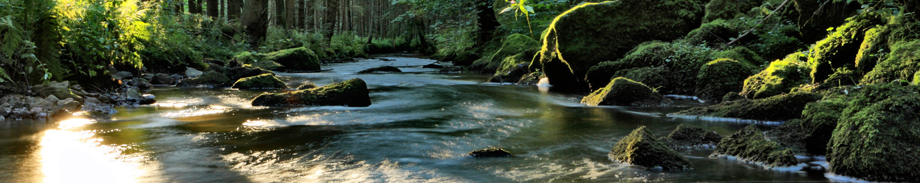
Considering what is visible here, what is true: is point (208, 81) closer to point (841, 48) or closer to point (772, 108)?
point (772, 108)

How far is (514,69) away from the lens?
14555 mm

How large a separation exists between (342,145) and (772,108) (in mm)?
4723

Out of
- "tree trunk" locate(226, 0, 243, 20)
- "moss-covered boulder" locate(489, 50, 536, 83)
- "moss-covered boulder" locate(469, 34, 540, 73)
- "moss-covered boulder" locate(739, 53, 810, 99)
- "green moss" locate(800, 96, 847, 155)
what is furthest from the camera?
"tree trunk" locate(226, 0, 243, 20)

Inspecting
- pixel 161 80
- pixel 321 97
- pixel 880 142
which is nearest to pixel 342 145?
pixel 321 97

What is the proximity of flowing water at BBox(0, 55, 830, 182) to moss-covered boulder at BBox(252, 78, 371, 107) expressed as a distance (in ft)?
0.95

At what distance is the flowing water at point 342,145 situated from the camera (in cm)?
408

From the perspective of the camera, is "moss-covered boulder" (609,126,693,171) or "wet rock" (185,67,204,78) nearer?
"moss-covered boulder" (609,126,693,171)

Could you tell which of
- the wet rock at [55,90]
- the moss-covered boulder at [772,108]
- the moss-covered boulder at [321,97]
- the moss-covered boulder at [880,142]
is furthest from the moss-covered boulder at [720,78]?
the wet rock at [55,90]

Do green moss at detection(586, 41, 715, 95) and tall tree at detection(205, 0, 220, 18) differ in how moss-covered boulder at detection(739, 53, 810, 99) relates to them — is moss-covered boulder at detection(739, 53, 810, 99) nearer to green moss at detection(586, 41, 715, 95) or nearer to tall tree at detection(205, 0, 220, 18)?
green moss at detection(586, 41, 715, 95)

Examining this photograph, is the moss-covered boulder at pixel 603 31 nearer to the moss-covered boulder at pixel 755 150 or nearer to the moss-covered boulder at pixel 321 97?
the moss-covered boulder at pixel 321 97

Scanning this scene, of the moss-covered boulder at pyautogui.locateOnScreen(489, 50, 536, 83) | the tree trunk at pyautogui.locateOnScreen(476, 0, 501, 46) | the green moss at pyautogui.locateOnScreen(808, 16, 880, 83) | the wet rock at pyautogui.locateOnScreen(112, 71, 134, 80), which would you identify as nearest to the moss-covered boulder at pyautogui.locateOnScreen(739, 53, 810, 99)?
the green moss at pyautogui.locateOnScreen(808, 16, 880, 83)

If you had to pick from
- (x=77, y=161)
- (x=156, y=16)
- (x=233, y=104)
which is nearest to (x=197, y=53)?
(x=156, y=16)

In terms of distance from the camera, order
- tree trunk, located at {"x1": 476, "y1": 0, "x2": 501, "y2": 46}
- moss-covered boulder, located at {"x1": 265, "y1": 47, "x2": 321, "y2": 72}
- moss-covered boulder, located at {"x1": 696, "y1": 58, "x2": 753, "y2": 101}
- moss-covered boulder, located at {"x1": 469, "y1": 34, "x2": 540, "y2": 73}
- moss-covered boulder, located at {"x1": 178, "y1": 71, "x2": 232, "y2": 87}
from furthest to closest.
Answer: tree trunk, located at {"x1": 476, "y1": 0, "x2": 501, "y2": 46} → moss-covered boulder, located at {"x1": 265, "y1": 47, "x2": 321, "y2": 72} → moss-covered boulder, located at {"x1": 469, "y1": 34, "x2": 540, "y2": 73} → moss-covered boulder, located at {"x1": 178, "y1": 71, "x2": 232, "y2": 87} → moss-covered boulder, located at {"x1": 696, "y1": 58, "x2": 753, "y2": 101}

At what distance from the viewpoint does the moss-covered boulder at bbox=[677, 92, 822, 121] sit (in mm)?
6527
